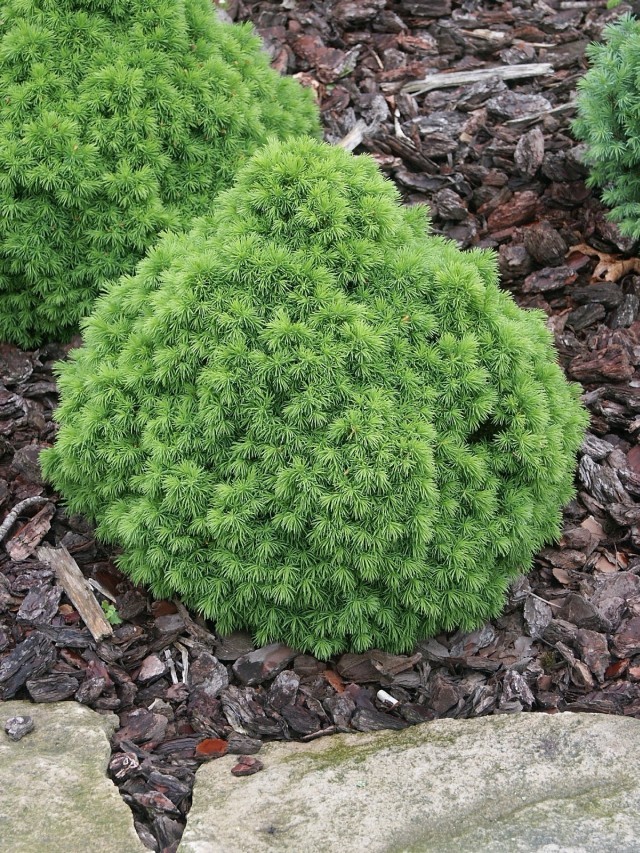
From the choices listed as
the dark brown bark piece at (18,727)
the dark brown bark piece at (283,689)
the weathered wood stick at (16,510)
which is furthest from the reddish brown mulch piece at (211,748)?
the weathered wood stick at (16,510)

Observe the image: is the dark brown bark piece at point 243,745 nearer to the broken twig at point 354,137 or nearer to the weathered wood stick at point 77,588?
the weathered wood stick at point 77,588

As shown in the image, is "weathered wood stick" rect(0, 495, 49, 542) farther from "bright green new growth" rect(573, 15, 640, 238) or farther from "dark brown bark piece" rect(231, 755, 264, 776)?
"bright green new growth" rect(573, 15, 640, 238)

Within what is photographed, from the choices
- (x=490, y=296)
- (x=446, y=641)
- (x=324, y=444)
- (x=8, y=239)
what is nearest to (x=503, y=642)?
(x=446, y=641)

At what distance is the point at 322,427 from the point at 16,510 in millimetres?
1569

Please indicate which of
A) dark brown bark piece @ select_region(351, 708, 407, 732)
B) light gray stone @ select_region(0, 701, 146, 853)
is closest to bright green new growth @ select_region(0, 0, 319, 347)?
light gray stone @ select_region(0, 701, 146, 853)

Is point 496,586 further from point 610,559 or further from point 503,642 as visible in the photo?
point 610,559

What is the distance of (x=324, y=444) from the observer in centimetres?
328

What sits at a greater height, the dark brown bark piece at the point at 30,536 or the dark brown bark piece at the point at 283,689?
the dark brown bark piece at the point at 283,689

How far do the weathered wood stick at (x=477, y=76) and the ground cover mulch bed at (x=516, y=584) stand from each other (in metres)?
0.02

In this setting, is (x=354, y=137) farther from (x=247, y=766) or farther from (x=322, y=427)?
(x=247, y=766)

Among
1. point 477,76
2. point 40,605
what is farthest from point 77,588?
point 477,76

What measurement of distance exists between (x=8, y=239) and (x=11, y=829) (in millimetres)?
2780

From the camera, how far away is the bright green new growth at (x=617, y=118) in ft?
15.0

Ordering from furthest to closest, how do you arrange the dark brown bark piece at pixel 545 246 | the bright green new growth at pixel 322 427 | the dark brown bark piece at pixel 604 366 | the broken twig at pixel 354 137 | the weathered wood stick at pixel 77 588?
the broken twig at pixel 354 137 → the dark brown bark piece at pixel 545 246 → the dark brown bark piece at pixel 604 366 → the weathered wood stick at pixel 77 588 → the bright green new growth at pixel 322 427
